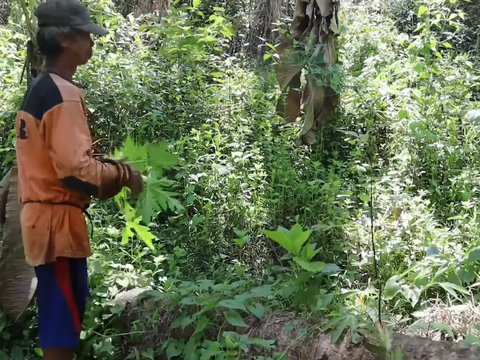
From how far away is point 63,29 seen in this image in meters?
2.33

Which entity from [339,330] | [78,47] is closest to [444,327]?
[339,330]

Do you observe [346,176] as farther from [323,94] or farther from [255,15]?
[255,15]

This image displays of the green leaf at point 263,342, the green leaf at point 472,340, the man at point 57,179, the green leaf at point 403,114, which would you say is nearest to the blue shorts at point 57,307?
the man at point 57,179

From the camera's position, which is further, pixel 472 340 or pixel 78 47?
pixel 78 47

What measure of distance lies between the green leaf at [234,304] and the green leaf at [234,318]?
0.12ft

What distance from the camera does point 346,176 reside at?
4453 millimetres

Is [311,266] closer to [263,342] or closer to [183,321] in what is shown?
[263,342]

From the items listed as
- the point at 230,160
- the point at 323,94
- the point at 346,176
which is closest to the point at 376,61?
the point at 323,94

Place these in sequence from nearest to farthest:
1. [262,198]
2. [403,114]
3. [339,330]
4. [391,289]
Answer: [339,330]
[391,289]
[262,198]
[403,114]

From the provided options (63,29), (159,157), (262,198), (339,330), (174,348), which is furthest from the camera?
(262,198)

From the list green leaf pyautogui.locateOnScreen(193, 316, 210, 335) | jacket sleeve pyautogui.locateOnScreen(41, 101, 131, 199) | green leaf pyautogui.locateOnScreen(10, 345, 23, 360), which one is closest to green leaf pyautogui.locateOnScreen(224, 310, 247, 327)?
green leaf pyautogui.locateOnScreen(193, 316, 210, 335)

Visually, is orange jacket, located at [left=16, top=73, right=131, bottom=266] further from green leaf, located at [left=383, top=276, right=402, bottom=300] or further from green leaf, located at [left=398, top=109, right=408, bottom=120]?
green leaf, located at [left=398, top=109, right=408, bottom=120]

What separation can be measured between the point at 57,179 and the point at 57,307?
0.57 m

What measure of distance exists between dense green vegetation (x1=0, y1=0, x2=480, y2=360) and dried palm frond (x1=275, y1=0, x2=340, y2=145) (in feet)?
0.53
